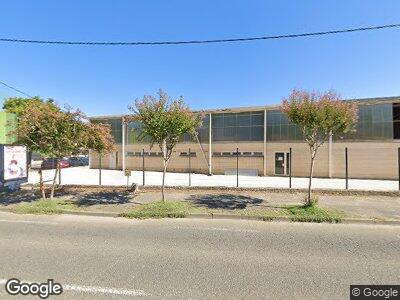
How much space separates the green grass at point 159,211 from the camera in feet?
31.0

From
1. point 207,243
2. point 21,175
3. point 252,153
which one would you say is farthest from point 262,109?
point 207,243

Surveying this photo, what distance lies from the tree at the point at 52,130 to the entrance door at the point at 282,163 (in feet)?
55.9

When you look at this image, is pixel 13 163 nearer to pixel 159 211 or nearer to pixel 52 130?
pixel 52 130

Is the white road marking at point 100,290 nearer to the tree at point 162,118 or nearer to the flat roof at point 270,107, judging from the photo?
the tree at point 162,118

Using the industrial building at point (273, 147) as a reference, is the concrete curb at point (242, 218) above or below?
below

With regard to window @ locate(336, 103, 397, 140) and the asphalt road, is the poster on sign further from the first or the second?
window @ locate(336, 103, 397, 140)

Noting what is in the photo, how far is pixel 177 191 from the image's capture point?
14.3 metres

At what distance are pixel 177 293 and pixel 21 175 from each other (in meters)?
13.6

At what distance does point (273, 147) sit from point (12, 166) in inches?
727

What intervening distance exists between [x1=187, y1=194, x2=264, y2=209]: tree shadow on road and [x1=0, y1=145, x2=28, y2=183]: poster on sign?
28.4 ft

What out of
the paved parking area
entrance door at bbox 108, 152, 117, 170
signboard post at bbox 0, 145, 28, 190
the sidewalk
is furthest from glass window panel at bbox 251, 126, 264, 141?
signboard post at bbox 0, 145, 28, 190

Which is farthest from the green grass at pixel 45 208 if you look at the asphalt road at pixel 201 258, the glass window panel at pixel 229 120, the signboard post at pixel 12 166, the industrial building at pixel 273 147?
the glass window panel at pixel 229 120

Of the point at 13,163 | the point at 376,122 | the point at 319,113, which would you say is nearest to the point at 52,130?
the point at 13,163

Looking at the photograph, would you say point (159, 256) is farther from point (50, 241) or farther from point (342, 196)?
point (342, 196)
